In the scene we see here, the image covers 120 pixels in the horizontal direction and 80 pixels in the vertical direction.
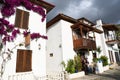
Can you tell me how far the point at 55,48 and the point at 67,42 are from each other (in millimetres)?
1730

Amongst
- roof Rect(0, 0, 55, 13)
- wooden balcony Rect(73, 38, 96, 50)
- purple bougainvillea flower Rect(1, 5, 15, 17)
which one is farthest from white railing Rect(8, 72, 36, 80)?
wooden balcony Rect(73, 38, 96, 50)

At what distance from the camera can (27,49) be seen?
393 inches

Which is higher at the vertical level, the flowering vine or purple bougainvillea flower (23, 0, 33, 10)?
purple bougainvillea flower (23, 0, 33, 10)

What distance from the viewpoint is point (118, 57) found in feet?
Result: 91.9

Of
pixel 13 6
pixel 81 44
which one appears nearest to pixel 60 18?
pixel 81 44

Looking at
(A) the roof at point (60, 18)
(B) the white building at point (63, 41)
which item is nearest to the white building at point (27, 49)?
(A) the roof at point (60, 18)

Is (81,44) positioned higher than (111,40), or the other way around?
(111,40)

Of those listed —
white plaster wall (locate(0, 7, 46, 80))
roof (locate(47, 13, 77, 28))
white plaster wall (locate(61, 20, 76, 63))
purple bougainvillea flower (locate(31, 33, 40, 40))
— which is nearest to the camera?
white plaster wall (locate(0, 7, 46, 80))

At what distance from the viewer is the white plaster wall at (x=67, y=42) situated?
14643 millimetres

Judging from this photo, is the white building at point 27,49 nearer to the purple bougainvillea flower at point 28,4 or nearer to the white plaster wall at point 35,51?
the white plaster wall at point 35,51

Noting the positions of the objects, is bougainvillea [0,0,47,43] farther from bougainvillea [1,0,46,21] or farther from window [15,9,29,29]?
window [15,9,29,29]

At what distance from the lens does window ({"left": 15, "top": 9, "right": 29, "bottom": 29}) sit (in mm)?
9913

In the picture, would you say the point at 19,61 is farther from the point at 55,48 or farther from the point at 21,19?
the point at 55,48

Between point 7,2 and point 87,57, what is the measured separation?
521 inches
